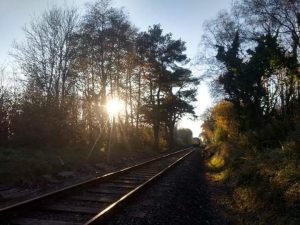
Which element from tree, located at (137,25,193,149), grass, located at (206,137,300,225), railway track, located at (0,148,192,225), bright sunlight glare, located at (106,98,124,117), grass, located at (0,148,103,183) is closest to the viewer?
railway track, located at (0,148,192,225)

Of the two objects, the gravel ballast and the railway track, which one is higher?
the railway track

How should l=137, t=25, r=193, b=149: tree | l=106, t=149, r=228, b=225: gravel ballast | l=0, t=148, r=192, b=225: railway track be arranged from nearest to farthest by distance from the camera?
l=0, t=148, r=192, b=225: railway track, l=106, t=149, r=228, b=225: gravel ballast, l=137, t=25, r=193, b=149: tree

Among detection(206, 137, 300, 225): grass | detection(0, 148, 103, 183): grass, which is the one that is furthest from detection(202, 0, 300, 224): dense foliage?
detection(0, 148, 103, 183): grass

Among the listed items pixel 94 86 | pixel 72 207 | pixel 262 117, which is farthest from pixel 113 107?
pixel 72 207

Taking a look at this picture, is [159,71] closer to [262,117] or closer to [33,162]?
[262,117]

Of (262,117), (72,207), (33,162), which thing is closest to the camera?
(72,207)

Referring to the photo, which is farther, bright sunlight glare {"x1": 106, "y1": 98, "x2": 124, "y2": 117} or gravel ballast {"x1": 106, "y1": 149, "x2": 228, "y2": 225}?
bright sunlight glare {"x1": 106, "y1": 98, "x2": 124, "y2": 117}

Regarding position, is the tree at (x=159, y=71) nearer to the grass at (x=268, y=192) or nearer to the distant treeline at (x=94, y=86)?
the distant treeline at (x=94, y=86)

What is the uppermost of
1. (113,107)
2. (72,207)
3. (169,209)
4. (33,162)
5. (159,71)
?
(159,71)

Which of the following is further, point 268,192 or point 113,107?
point 113,107

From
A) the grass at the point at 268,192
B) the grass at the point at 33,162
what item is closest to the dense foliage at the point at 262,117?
the grass at the point at 268,192

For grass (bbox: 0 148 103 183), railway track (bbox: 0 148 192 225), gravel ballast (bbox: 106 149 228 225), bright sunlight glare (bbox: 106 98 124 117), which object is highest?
bright sunlight glare (bbox: 106 98 124 117)

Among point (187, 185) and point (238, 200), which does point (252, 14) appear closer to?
point (187, 185)

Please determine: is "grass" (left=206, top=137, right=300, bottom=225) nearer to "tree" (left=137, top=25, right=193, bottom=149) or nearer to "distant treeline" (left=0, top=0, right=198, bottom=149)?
"distant treeline" (left=0, top=0, right=198, bottom=149)
